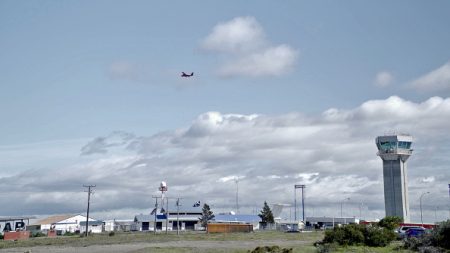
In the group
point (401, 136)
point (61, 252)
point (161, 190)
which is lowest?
point (61, 252)

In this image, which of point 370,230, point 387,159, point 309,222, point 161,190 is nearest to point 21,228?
point 161,190

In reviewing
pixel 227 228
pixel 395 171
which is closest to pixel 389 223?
A: pixel 227 228

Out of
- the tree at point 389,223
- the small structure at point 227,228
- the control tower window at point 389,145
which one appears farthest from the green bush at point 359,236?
the control tower window at point 389,145

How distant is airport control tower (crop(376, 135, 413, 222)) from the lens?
571 ft

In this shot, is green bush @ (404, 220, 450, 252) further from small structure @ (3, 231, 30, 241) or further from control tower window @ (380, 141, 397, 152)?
control tower window @ (380, 141, 397, 152)

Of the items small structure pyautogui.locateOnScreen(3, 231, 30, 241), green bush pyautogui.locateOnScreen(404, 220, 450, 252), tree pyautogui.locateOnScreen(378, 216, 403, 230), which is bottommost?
small structure pyautogui.locateOnScreen(3, 231, 30, 241)

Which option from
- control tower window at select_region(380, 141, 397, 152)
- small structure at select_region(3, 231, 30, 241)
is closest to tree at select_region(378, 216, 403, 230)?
small structure at select_region(3, 231, 30, 241)

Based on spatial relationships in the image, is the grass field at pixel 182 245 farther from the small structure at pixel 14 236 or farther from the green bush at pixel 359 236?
the small structure at pixel 14 236

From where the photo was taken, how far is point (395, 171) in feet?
580

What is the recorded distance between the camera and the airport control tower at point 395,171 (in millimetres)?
173950

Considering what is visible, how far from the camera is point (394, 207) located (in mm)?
175750

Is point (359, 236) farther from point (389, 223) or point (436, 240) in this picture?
point (389, 223)

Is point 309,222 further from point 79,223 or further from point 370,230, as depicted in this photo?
point 370,230

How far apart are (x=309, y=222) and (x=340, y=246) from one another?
149 metres
